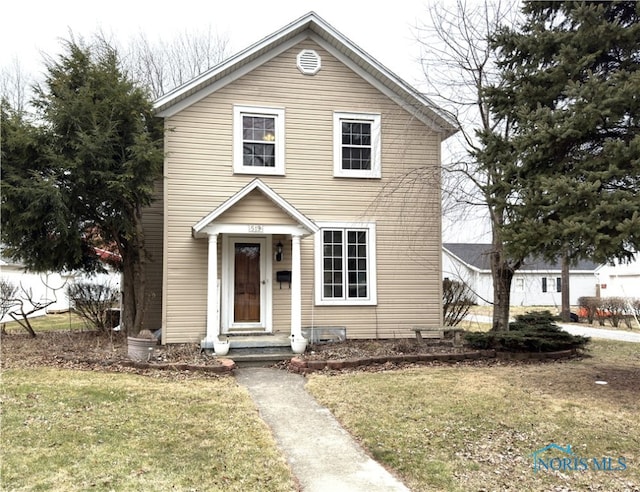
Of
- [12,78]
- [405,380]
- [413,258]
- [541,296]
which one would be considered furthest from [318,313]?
[541,296]

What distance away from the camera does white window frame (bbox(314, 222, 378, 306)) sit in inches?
473

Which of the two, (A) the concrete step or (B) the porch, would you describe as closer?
(A) the concrete step

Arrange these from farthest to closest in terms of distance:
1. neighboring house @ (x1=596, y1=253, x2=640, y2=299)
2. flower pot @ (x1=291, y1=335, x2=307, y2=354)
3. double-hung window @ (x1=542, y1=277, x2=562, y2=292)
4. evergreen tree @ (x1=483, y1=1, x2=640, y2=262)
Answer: double-hung window @ (x1=542, y1=277, x2=562, y2=292) → neighboring house @ (x1=596, y1=253, x2=640, y2=299) → flower pot @ (x1=291, y1=335, x2=307, y2=354) → evergreen tree @ (x1=483, y1=1, x2=640, y2=262)

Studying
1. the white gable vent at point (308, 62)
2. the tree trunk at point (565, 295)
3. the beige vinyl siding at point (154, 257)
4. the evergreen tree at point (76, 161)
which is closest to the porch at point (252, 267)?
the evergreen tree at point (76, 161)

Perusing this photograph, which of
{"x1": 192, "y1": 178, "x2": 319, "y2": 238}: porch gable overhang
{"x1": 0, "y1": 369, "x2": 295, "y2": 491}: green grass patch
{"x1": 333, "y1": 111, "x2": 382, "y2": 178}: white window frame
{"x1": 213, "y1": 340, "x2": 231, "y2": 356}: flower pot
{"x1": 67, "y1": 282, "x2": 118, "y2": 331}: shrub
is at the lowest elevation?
{"x1": 0, "y1": 369, "x2": 295, "y2": 491}: green grass patch

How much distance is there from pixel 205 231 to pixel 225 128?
2705mm

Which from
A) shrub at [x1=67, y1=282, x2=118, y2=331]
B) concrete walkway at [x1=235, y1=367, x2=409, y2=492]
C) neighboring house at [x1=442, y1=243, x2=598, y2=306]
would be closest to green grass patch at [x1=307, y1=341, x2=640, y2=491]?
concrete walkway at [x1=235, y1=367, x2=409, y2=492]

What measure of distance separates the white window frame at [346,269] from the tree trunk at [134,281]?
408cm

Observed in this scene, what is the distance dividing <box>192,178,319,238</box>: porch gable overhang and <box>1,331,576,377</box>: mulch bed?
251 centimetres

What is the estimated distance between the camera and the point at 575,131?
6.84 metres

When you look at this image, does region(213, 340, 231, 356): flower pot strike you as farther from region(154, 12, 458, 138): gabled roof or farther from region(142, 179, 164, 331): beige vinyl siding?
region(154, 12, 458, 138): gabled roof

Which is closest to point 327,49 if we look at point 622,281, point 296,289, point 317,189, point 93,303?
point 317,189

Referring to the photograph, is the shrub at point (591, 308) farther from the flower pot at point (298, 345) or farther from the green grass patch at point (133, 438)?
the green grass patch at point (133, 438)

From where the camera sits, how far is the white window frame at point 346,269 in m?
12.0
